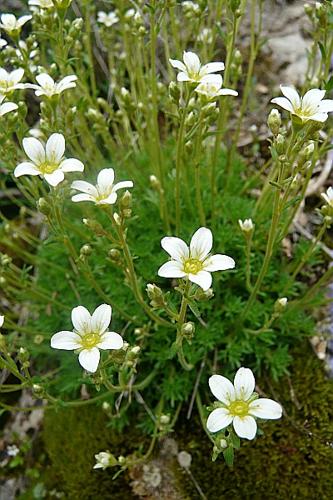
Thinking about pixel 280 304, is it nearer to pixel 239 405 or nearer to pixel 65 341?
pixel 239 405

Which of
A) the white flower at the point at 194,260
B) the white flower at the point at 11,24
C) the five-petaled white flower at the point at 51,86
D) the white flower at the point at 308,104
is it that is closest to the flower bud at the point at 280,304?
the white flower at the point at 194,260

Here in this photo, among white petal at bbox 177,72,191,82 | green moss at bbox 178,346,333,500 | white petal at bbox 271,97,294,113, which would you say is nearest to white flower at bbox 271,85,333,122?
white petal at bbox 271,97,294,113

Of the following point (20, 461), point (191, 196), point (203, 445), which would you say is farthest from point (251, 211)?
point (20, 461)

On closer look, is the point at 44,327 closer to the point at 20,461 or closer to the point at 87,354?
the point at 20,461

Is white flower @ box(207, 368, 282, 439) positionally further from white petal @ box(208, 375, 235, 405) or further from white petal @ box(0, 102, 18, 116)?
white petal @ box(0, 102, 18, 116)

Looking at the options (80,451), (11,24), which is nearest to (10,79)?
(11,24)
